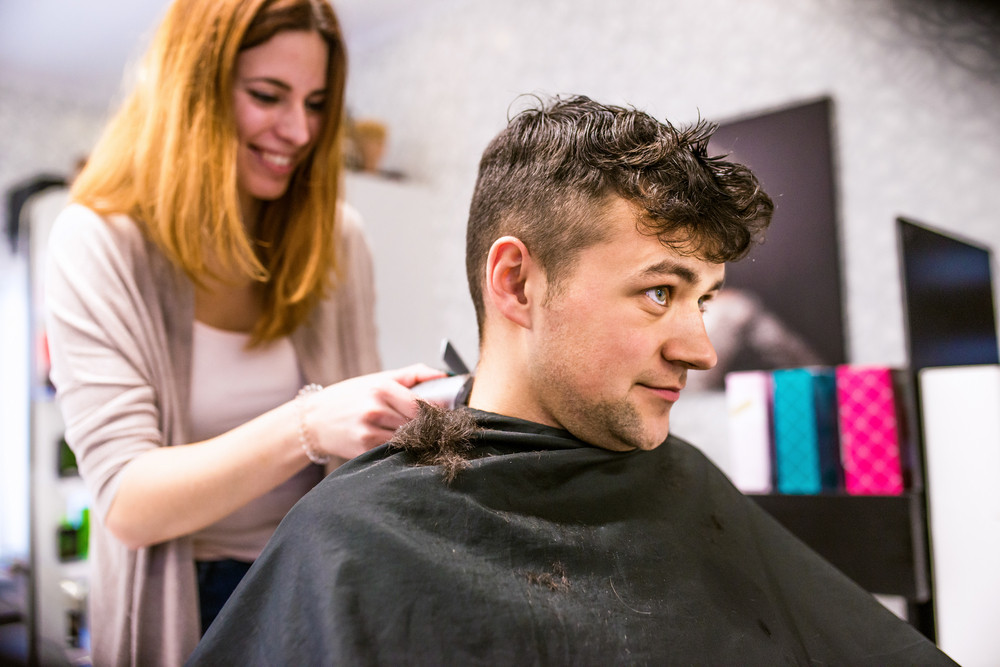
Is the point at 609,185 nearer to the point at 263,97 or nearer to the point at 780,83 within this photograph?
the point at 263,97

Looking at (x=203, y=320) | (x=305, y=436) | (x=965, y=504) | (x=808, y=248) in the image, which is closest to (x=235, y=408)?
(x=203, y=320)

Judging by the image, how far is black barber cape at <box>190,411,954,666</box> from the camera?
809mm

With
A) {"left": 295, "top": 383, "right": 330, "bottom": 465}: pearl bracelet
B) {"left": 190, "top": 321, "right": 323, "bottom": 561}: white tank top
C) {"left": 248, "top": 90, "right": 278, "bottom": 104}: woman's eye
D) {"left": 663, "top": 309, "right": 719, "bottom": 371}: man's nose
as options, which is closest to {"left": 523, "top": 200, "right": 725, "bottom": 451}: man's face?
{"left": 663, "top": 309, "right": 719, "bottom": 371}: man's nose

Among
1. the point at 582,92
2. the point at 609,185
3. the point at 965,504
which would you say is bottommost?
the point at 965,504

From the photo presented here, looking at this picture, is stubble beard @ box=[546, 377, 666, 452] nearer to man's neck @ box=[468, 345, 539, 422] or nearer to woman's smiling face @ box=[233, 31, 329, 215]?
man's neck @ box=[468, 345, 539, 422]

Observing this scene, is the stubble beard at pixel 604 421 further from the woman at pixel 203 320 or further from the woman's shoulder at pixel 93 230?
the woman's shoulder at pixel 93 230

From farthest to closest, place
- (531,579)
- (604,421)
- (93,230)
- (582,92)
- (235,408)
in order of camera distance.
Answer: (582,92)
(235,408)
(93,230)
(604,421)
(531,579)

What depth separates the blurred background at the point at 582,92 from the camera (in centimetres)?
181

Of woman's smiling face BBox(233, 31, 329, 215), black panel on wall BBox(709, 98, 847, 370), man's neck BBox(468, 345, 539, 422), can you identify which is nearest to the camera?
man's neck BBox(468, 345, 539, 422)

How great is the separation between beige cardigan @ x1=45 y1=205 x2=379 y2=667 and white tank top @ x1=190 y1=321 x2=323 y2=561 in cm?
3

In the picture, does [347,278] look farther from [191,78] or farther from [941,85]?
[941,85]

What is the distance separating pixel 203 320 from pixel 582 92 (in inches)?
58.5

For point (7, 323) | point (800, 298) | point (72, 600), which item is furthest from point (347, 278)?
point (7, 323)

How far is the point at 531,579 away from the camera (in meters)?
0.88
